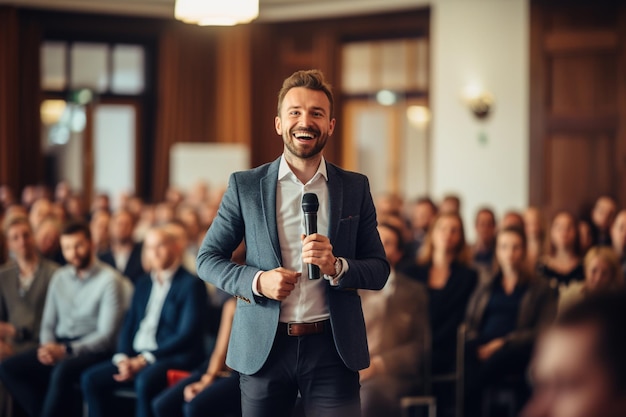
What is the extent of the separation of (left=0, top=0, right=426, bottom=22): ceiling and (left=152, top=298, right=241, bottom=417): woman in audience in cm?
750

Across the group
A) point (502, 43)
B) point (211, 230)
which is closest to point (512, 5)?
point (502, 43)

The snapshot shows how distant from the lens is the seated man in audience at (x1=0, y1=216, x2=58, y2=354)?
523 centimetres

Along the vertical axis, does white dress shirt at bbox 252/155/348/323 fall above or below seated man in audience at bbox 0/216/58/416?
above

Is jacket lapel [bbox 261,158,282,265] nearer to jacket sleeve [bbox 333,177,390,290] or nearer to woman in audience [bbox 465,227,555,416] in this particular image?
jacket sleeve [bbox 333,177,390,290]

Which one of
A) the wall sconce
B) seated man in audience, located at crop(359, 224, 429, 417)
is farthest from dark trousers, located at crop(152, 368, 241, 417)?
the wall sconce

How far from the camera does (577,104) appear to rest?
32.1 feet

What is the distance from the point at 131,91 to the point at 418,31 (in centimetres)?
420

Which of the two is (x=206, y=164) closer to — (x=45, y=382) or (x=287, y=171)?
(x=45, y=382)

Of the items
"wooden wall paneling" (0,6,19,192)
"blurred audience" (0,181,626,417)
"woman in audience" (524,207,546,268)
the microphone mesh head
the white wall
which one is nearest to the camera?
the microphone mesh head

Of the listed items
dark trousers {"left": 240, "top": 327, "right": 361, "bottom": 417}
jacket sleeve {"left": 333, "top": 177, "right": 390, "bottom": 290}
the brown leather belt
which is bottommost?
dark trousers {"left": 240, "top": 327, "right": 361, "bottom": 417}

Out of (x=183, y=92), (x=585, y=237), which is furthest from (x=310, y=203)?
(x=183, y=92)

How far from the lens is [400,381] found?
4.39m

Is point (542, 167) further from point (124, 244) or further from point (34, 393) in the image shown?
point (34, 393)

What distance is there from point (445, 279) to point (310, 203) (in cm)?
297
